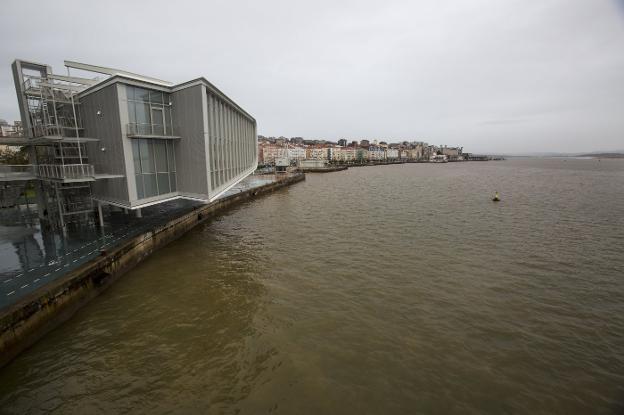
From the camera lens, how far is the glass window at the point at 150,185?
17.1 metres

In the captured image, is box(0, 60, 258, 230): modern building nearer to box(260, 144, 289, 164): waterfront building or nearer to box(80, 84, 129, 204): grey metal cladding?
box(80, 84, 129, 204): grey metal cladding

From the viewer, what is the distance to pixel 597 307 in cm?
1060

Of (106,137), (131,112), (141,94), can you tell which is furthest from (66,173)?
(141,94)

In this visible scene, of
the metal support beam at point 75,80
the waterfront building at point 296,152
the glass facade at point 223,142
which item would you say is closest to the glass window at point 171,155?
the glass facade at point 223,142

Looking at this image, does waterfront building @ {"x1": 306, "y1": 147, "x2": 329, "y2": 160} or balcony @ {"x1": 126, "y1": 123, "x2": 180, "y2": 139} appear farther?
waterfront building @ {"x1": 306, "y1": 147, "x2": 329, "y2": 160}

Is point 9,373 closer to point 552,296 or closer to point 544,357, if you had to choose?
point 544,357

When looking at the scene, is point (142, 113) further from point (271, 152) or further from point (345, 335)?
point (271, 152)

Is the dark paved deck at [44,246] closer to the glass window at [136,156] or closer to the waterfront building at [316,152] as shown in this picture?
the glass window at [136,156]

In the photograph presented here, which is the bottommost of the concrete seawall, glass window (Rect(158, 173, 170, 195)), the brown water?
the brown water

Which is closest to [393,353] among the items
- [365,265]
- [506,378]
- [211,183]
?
[506,378]

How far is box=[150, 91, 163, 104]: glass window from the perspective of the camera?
17080mm

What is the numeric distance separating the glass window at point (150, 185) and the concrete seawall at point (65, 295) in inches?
83.4

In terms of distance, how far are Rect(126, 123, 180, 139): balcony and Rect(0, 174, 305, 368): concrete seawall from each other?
5.23 meters

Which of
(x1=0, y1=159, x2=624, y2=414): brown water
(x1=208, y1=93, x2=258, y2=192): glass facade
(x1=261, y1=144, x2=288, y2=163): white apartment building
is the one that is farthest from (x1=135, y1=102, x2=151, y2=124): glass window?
(x1=261, y1=144, x2=288, y2=163): white apartment building
